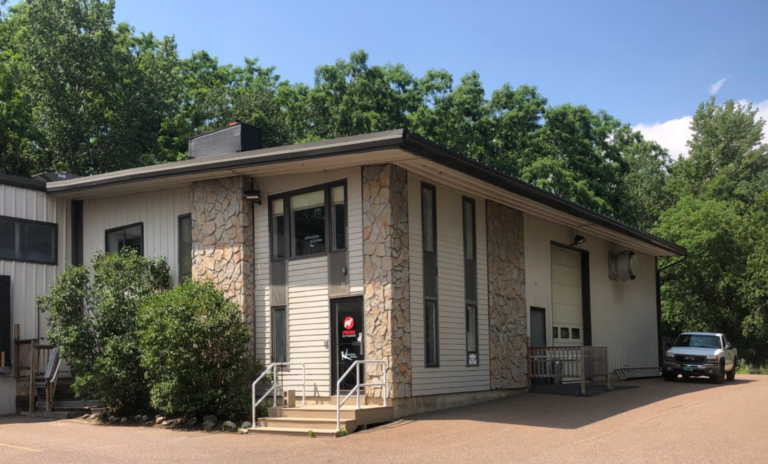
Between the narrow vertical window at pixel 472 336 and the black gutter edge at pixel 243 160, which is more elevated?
the black gutter edge at pixel 243 160

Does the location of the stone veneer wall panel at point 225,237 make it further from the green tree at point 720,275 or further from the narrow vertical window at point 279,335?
the green tree at point 720,275

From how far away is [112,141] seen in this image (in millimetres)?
32156

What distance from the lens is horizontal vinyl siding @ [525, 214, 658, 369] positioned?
69.6 ft

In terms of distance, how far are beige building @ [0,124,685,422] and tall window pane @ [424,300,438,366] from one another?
0.04 metres

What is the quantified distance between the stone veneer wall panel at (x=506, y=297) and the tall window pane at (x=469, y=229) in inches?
26.5

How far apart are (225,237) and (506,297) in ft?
22.4

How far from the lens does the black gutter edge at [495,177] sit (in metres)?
14.5

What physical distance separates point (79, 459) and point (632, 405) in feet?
36.1

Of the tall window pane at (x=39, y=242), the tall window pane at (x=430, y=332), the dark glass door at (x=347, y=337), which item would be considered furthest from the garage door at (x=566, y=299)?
the tall window pane at (x=39, y=242)

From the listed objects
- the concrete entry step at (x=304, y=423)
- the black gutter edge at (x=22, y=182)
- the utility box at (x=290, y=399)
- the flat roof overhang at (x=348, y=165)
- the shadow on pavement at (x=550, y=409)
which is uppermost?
the black gutter edge at (x=22, y=182)

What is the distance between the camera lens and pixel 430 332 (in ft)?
53.8

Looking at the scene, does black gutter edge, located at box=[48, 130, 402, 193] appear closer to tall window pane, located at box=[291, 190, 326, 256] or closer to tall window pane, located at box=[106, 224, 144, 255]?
tall window pane, located at box=[291, 190, 326, 256]

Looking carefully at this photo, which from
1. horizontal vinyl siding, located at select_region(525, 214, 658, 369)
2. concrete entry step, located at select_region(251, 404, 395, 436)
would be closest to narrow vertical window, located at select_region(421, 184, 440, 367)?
concrete entry step, located at select_region(251, 404, 395, 436)

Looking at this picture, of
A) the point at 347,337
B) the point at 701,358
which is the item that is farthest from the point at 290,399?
the point at 701,358
